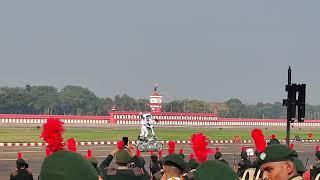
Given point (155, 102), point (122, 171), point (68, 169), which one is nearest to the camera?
point (68, 169)

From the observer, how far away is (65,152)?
297 centimetres

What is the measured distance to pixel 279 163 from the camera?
4.66 metres

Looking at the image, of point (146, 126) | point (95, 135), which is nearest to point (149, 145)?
point (146, 126)

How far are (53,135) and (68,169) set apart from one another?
1211mm

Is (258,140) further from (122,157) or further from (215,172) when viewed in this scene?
(215,172)

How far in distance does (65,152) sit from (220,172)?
1730mm

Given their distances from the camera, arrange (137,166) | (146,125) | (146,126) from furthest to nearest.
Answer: (146,126), (146,125), (137,166)

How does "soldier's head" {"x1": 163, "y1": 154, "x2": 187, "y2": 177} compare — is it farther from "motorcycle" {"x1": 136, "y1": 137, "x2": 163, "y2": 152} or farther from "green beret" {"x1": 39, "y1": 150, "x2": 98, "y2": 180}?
"motorcycle" {"x1": 136, "y1": 137, "x2": 163, "y2": 152}

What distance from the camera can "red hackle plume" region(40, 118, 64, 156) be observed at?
3730mm

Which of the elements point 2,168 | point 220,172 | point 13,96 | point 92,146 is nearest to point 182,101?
point 13,96

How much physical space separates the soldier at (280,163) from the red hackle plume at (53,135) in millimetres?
1436

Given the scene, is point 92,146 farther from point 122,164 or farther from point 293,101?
point 122,164

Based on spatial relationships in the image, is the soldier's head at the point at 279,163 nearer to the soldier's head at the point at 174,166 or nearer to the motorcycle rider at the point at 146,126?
the soldier's head at the point at 174,166

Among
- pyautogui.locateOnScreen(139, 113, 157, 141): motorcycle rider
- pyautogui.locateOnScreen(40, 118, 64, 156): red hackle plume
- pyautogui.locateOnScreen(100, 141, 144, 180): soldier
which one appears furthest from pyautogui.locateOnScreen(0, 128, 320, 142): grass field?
pyautogui.locateOnScreen(40, 118, 64, 156): red hackle plume
